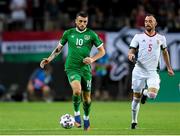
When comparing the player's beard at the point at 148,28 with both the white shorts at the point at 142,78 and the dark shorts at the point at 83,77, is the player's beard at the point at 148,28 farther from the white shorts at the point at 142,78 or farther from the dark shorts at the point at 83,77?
the dark shorts at the point at 83,77

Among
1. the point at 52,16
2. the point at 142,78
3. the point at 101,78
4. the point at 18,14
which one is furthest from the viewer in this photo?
the point at 52,16

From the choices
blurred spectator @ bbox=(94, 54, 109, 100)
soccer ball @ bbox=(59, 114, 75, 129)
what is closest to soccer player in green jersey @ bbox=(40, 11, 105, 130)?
soccer ball @ bbox=(59, 114, 75, 129)

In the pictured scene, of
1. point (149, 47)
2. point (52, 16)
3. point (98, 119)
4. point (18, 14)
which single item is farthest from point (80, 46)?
point (52, 16)

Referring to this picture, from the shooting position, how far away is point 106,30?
32062 mm

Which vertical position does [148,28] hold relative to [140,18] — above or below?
above

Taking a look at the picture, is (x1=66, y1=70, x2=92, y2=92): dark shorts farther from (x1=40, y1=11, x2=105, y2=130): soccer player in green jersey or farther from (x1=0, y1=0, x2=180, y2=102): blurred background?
(x1=0, y1=0, x2=180, y2=102): blurred background

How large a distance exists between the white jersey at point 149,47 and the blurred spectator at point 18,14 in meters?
14.8

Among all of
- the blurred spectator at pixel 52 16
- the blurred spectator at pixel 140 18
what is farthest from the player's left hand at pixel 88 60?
the blurred spectator at pixel 52 16

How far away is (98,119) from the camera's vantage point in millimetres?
21891

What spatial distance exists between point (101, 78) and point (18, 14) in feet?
14.3

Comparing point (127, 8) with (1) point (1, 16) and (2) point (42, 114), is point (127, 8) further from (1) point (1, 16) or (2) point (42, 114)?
(2) point (42, 114)

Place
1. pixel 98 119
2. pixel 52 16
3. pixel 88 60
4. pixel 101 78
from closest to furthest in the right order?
1. pixel 88 60
2. pixel 98 119
3. pixel 101 78
4. pixel 52 16

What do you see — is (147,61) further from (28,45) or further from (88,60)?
(28,45)

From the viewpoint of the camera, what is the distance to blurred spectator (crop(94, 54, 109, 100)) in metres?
31.9
